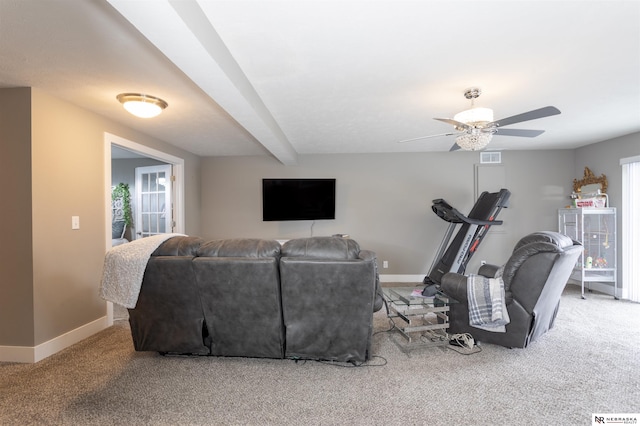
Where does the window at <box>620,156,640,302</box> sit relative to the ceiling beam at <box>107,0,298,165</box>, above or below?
below

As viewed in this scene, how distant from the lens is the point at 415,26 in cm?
170

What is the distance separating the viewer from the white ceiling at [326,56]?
1.55 m

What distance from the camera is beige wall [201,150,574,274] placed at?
5.09 metres

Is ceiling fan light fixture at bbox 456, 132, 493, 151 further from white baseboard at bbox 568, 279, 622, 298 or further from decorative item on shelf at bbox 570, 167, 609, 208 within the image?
white baseboard at bbox 568, 279, 622, 298

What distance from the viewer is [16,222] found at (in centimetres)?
244

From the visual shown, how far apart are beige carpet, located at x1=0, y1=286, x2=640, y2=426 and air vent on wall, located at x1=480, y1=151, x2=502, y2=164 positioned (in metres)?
3.19

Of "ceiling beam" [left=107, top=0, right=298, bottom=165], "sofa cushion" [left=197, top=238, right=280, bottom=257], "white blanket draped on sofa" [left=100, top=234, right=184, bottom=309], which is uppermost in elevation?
"ceiling beam" [left=107, top=0, right=298, bottom=165]

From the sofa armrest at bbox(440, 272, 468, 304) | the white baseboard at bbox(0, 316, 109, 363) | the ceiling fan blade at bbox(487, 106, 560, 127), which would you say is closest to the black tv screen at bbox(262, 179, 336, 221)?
the sofa armrest at bbox(440, 272, 468, 304)

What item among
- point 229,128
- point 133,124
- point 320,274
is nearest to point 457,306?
point 320,274

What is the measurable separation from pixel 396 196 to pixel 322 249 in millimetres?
3422

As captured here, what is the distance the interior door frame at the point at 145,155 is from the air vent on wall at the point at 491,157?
201 inches

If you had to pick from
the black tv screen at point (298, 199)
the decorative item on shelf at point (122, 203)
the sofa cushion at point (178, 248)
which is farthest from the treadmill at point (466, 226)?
the decorative item on shelf at point (122, 203)

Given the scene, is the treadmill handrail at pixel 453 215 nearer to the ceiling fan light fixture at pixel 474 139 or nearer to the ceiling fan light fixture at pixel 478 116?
the ceiling fan light fixture at pixel 474 139

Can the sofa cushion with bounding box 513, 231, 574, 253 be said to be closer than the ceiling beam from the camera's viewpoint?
No
